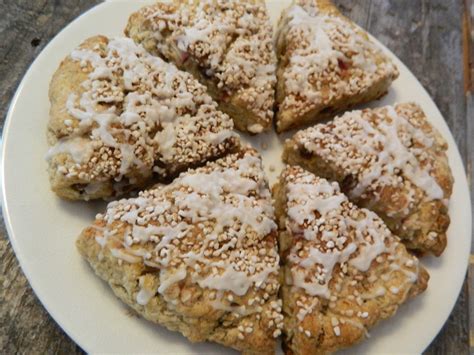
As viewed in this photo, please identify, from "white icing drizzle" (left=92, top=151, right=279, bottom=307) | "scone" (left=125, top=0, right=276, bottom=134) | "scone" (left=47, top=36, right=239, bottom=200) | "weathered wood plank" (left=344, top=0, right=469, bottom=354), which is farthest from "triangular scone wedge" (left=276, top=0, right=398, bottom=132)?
"weathered wood plank" (left=344, top=0, right=469, bottom=354)

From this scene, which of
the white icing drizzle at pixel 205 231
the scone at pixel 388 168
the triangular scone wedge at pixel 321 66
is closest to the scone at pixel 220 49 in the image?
the triangular scone wedge at pixel 321 66

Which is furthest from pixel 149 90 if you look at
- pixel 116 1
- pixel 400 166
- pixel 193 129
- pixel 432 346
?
pixel 432 346

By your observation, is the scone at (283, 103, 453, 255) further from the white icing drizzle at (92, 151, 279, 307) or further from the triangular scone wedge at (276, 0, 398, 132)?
the white icing drizzle at (92, 151, 279, 307)

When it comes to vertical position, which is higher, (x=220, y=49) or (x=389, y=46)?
(x=220, y=49)

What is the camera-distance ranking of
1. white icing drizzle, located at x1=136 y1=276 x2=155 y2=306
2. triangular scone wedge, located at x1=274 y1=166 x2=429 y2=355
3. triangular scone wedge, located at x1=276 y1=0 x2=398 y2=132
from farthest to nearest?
triangular scone wedge, located at x1=276 y1=0 x2=398 y2=132, triangular scone wedge, located at x1=274 y1=166 x2=429 y2=355, white icing drizzle, located at x1=136 y1=276 x2=155 y2=306

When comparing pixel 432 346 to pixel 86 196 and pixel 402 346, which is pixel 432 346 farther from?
pixel 86 196

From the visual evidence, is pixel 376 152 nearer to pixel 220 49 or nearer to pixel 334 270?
pixel 334 270

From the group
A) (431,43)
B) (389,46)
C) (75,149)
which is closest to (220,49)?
(75,149)
